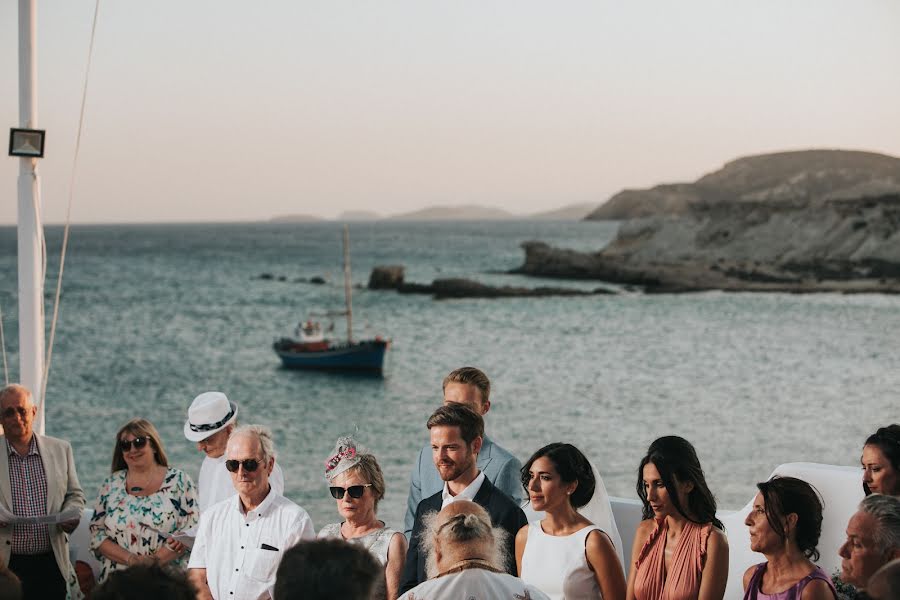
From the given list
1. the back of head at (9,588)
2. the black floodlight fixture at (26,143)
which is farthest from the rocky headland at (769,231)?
the back of head at (9,588)

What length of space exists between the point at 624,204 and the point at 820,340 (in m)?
15.7

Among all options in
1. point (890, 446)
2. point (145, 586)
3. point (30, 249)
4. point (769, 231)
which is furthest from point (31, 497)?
point (769, 231)

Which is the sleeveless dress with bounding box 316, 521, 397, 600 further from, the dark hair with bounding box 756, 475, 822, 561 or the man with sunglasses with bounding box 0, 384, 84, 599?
the man with sunglasses with bounding box 0, 384, 84, 599

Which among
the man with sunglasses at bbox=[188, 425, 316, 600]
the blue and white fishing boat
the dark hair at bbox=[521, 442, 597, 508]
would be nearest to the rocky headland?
the blue and white fishing boat

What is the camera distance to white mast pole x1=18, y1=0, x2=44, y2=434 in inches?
197

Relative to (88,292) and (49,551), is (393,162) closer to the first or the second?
(88,292)

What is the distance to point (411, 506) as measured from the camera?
3.76 metres

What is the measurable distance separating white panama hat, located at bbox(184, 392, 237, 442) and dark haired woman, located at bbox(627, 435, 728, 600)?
1.52 meters

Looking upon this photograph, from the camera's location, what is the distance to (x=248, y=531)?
336cm

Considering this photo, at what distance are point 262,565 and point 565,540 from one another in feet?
3.05

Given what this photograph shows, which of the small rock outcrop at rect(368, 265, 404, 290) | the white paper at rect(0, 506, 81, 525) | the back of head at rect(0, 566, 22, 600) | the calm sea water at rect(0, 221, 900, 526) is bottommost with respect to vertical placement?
the calm sea water at rect(0, 221, 900, 526)

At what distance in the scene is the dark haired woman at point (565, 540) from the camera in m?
3.14

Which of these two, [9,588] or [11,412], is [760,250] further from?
[9,588]

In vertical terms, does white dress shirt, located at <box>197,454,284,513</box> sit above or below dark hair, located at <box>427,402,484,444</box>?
below
